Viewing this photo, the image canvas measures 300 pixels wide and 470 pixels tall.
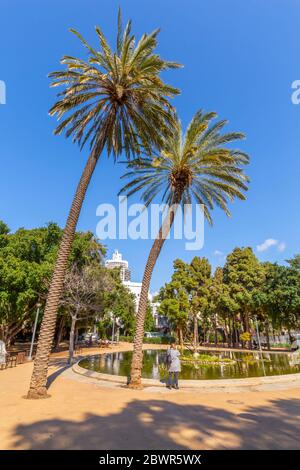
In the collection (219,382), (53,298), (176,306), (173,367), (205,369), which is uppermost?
(176,306)

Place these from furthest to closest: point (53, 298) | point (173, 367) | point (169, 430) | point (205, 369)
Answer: point (205, 369) → point (173, 367) → point (53, 298) → point (169, 430)

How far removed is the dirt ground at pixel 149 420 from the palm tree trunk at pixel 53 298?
69cm

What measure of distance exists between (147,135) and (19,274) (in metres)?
15.2

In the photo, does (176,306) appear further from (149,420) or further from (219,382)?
(149,420)

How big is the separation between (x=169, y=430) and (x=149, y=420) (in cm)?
102

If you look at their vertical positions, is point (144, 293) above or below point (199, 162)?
below

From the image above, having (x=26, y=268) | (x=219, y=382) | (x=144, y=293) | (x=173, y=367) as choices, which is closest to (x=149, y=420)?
(x=173, y=367)

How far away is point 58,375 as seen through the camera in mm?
15750

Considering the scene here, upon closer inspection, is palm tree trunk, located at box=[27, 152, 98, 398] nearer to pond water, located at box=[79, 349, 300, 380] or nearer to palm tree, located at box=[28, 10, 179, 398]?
palm tree, located at box=[28, 10, 179, 398]

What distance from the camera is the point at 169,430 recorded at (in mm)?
6414

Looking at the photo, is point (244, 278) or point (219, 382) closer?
point (219, 382)

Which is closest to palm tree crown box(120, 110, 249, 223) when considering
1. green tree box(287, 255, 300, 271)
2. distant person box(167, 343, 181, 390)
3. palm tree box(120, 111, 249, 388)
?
palm tree box(120, 111, 249, 388)

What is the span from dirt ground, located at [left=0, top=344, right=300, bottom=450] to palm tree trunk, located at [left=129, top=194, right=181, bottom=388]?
1374mm

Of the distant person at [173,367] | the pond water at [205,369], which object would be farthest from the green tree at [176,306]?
the distant person at [173,367]
